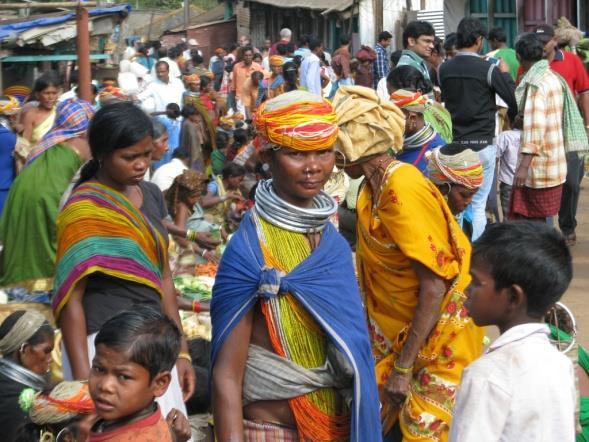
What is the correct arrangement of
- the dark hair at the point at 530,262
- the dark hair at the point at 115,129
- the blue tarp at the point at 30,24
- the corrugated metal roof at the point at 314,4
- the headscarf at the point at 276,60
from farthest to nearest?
1. the corrugated metal roof at the point at 314,4
2. the headscarf at the point at 276,60
3. the blue tarp at the point at 30,24
4. the dark hair at the point at 115,129
5. the dark hair at the point at 530,262

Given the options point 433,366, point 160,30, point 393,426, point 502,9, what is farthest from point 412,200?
point 160,30

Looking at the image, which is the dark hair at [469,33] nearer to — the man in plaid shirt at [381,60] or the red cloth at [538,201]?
the red cloth at [538,201]

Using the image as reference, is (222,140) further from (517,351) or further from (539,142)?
(517,351)

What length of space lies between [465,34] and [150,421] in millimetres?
6312

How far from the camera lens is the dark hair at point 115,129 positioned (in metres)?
4.14

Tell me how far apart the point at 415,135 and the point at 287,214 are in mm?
2801

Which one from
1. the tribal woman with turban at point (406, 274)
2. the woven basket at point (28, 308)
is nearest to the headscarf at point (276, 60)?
the woven basket at point (28, 308)

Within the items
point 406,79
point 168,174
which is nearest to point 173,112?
Answer: point 168,174

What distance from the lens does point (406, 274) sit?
172 inches

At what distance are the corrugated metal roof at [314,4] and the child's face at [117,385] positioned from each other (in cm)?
2514

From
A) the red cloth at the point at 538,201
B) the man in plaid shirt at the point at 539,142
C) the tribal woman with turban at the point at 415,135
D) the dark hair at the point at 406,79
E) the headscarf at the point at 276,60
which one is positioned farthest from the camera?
the headscarf at the point at 276,60

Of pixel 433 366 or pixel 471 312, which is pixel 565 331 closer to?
pixel 433 366

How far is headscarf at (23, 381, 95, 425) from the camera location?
3674 mm

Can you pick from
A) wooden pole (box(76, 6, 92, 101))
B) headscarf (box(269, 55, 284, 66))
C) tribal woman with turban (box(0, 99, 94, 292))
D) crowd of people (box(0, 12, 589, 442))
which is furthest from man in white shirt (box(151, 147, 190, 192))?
headscarf (box(269, 55, 284, 66))
